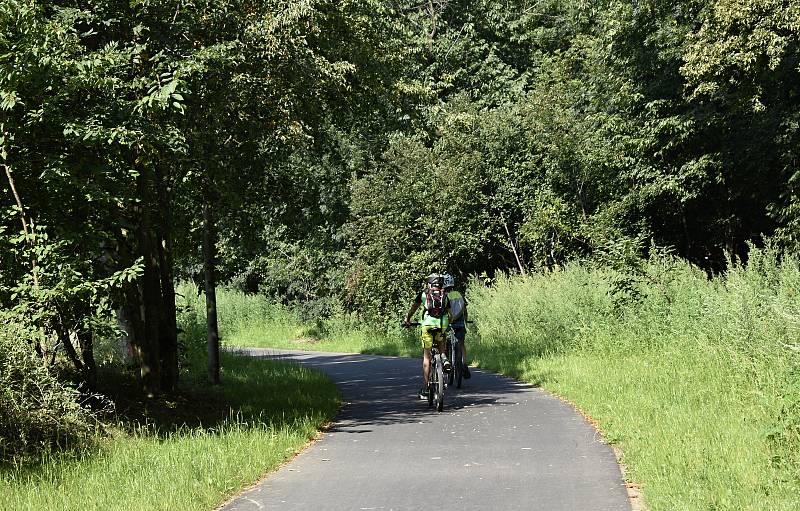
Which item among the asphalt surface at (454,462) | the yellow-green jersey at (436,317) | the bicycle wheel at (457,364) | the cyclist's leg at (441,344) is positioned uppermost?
the yellow-green jersey at (436,317)

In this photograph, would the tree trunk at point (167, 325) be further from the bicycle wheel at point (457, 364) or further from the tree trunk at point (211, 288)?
the bicycle wheel at point (457, 364)

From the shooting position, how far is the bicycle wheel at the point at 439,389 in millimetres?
14781

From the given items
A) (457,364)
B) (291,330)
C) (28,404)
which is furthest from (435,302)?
(291,330)

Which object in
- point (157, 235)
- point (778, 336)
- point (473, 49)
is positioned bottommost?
point (778, 336)

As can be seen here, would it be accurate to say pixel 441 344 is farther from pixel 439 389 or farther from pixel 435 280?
pixel 435 280

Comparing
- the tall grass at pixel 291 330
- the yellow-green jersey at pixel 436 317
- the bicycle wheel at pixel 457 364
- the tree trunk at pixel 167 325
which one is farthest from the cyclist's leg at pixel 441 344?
the tall grass at pixel 291 330

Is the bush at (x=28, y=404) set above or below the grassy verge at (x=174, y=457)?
above

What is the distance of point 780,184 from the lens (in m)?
29.2

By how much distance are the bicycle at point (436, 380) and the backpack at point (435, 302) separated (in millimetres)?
510

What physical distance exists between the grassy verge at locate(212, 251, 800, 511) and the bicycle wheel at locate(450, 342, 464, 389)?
57.7 inches

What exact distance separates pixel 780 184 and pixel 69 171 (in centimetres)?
2321

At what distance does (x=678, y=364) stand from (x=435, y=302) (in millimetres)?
3828

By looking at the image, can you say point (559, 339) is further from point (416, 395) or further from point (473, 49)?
point (473, 49)

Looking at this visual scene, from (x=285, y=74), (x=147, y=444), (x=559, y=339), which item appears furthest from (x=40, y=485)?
(x=559, y=339)
